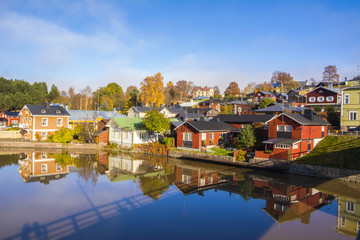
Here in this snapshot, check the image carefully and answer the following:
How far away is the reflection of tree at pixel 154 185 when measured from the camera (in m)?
18.5

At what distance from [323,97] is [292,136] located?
2429 centimetres

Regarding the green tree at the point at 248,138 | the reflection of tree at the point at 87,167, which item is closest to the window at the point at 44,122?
the reflection of tree at the point at 87,167

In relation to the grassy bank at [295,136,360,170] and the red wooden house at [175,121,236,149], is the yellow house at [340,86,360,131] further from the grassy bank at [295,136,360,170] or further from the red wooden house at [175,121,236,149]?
the red wooden house at [175,121,236,149]

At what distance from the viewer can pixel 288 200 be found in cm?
1741

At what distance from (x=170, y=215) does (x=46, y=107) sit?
37.6m

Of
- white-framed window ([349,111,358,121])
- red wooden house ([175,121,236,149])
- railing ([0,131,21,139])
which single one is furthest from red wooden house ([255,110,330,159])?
railing ([0,131,21,139])

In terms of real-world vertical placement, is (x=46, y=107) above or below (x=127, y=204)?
above

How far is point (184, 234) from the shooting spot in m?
12.3

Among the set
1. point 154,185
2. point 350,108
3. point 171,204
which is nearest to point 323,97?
point 350,108

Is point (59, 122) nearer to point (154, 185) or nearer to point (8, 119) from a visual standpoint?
point (8, 119)

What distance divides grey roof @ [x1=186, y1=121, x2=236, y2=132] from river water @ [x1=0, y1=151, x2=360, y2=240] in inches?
256

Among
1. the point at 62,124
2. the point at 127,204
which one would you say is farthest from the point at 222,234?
the point at 62,124

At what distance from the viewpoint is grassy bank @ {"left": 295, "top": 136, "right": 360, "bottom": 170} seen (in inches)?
892

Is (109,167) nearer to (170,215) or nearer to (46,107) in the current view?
(170,215)
